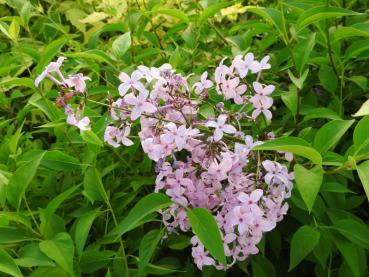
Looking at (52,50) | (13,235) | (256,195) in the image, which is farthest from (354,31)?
(13,235)

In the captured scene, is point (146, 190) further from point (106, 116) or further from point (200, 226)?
point (200, 226)

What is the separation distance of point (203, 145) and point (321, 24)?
575 mm

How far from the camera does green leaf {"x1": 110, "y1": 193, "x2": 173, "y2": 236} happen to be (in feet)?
2.99

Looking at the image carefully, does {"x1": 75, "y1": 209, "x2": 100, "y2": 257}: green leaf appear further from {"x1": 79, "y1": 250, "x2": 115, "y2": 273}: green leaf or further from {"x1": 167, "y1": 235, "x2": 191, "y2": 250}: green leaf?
{"x1": 167, "y1": 235, "x2": 191, "y2": 250}: green leaf

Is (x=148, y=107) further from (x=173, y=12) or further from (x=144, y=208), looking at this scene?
(x=173, y=12)

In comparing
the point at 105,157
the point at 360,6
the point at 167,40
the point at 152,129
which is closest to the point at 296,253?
the point at 152,129

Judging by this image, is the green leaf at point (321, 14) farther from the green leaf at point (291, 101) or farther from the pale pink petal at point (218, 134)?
the pale pink petal at point (218, 134)

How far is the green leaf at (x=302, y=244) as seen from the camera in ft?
3.34

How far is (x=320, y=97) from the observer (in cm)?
152

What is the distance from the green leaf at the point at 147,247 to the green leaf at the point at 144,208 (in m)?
0.13

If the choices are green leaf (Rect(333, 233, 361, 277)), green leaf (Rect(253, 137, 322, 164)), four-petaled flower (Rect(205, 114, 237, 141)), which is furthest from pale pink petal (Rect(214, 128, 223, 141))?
green leaf (Rect(333, 233, 361, 277))

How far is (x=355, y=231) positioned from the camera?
1039mm

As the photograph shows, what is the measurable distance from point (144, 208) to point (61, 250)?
181 millimetres

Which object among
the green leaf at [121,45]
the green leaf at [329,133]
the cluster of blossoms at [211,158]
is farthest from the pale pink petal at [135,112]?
the green leaf at [121,45]
